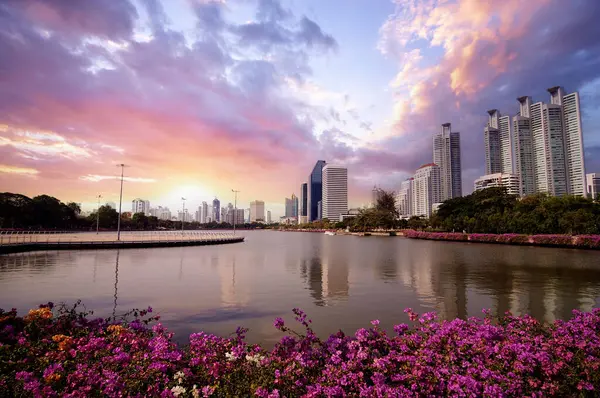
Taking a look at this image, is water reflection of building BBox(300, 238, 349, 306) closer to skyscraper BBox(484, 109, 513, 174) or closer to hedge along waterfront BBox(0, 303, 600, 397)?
hedge along waterfront BBox(0, 303, 600, 397)

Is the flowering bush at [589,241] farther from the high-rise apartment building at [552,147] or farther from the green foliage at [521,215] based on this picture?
the high-rise apartment building at [552,147]

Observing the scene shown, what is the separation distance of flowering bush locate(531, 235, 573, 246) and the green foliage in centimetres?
373

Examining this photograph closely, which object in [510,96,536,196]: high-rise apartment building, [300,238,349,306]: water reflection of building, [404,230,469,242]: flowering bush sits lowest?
[300,238,349,306]: water reflection of building

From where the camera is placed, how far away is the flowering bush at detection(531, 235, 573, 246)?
4091 centimetres

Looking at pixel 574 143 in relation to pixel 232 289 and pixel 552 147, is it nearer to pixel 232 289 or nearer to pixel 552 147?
pixel 552 147

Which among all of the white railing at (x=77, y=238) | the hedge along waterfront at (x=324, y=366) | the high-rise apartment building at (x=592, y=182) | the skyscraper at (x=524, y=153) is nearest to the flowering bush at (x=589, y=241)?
the hedge along waterfront at (x=324, y=366)

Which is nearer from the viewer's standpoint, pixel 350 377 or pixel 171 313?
pixel 350 377

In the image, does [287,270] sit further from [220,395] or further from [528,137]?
[528,137]

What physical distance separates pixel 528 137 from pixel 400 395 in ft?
613

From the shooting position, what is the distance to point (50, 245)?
35.5 metres

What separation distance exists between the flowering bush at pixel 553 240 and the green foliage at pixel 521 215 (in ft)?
12.2

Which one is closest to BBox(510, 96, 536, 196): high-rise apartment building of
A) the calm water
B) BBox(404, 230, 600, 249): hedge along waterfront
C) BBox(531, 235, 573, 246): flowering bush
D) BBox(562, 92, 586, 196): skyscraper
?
BBox(562, 92, 586, 196): skyscraper

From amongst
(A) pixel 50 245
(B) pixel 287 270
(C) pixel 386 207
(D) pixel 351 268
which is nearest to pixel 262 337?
(B) pixel 287 270

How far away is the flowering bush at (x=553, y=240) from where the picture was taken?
40.9m
